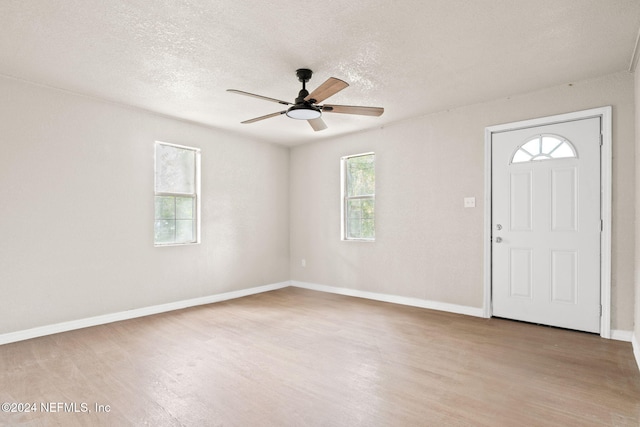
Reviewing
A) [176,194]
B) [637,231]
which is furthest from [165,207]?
[637,231]

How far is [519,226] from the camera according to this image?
12.7 ft

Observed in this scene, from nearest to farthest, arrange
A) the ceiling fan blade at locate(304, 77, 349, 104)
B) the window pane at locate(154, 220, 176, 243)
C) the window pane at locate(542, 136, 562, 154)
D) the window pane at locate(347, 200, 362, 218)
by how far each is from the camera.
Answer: the ceiling fan blade at locate(304, 77, 349, 104) < the window pane at locate(542, 136, 562, 154) < the window pane at locate(154, 220, 176, 243) < the window pane at locate(347, 200, 362, 218)

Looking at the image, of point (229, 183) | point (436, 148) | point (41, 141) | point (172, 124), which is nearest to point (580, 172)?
point (436, 148)

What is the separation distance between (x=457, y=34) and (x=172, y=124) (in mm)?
3703

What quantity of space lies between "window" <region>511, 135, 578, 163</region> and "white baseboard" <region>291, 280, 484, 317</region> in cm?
188

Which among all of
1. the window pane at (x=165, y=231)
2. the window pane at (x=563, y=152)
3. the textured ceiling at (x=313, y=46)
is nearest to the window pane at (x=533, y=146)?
the window pane at (x=563, y=152)

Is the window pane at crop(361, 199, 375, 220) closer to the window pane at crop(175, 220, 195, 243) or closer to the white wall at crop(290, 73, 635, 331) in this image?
the white wall at crop(290, 73, 635, 331)

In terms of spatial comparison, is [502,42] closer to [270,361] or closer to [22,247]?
[270,361]

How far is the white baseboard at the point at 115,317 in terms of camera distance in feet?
11.0

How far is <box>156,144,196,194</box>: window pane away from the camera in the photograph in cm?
457

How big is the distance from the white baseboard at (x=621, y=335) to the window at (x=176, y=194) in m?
5.01

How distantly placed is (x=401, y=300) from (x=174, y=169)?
3.72 metres

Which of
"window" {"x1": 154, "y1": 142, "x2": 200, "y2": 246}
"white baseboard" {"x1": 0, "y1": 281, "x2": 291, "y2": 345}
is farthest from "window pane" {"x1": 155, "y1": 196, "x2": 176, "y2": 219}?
"white baseboard" {"x1": 0, "y1": 281, "x2": 291, "y2": 345}

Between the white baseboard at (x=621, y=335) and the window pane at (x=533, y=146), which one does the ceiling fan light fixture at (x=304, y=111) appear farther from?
the white baseboard at (x=621, y=335)
